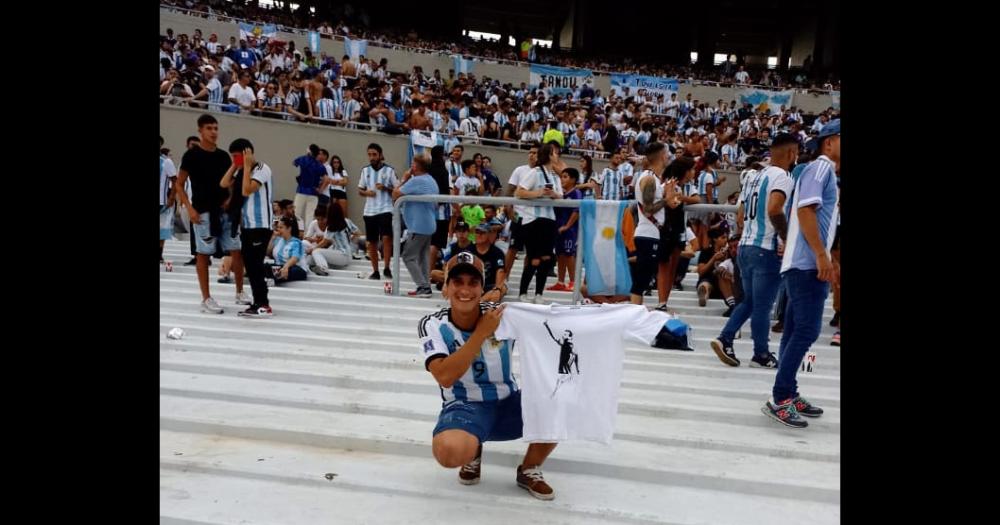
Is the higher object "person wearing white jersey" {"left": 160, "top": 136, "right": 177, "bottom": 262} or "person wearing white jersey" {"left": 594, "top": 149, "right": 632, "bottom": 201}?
"person wearing white jersey" {"left": 594, "top": 149, "right": 632, "bottom": 201}

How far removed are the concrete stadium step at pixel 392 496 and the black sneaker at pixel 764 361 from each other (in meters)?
1.93

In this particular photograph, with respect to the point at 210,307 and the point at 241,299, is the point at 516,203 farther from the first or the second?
the point at 210,307

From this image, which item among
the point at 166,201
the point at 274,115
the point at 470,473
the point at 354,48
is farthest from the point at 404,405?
the point at 354,48

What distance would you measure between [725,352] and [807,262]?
1.32 meters

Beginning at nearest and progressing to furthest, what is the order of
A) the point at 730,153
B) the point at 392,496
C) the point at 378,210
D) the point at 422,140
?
the point at 392,496 < the point at 378,210 < the point at 422,140 < the point at 730,153

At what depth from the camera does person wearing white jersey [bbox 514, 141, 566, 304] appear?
6.27 meters

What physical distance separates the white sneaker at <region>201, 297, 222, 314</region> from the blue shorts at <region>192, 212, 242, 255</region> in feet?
1.48

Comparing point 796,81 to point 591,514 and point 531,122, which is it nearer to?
point 531,122

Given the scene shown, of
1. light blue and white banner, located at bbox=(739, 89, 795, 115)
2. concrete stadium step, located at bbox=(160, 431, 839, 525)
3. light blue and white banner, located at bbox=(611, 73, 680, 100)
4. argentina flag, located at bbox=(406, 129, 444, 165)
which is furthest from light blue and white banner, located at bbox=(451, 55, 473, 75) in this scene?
concrete stadium step, located at bbox=(160, 431, 839, 525)

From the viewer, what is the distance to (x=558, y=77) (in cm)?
2453

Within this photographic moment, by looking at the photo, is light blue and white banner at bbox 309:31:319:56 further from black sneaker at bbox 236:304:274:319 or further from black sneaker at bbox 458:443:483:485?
black sneaker at bbox 458:443:483:485

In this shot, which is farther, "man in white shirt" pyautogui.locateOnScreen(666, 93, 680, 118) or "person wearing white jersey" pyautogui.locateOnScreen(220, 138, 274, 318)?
"man in white shirt" pyautogui.locateOnScreen(666, 93, 680, 118)
